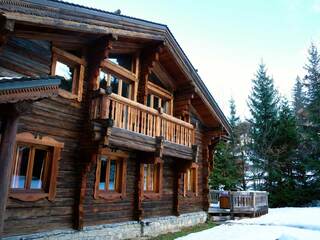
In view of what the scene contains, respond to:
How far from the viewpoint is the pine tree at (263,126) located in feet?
96.5

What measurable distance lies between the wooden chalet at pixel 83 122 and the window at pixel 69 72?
3cm

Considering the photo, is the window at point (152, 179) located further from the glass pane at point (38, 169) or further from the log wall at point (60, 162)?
the glass pane at point (38, 169)

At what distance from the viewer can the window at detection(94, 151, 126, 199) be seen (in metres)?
10.4

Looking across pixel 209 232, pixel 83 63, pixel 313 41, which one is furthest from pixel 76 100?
pixel 313 41

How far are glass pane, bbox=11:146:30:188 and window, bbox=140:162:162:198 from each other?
5.42 m

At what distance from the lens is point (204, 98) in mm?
15508

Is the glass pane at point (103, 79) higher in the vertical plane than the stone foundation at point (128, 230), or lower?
higher

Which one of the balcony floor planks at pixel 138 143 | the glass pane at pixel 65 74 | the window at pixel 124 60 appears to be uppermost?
the window at pixel 124 60

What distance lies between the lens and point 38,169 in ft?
28.3

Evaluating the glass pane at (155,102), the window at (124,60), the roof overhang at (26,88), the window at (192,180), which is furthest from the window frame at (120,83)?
the window at (192,180)

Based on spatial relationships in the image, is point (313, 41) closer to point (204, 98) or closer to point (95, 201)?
point (204, 98)

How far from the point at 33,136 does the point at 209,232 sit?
292 inches

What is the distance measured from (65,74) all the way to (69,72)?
210 millimetres

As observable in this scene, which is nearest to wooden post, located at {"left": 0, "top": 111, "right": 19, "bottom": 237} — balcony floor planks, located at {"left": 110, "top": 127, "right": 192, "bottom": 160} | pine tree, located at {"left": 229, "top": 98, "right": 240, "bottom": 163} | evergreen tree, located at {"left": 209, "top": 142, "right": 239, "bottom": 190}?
balcony floor planks, located at {"left": 110, "top": 127, "right": 192, "bottom": 160}
